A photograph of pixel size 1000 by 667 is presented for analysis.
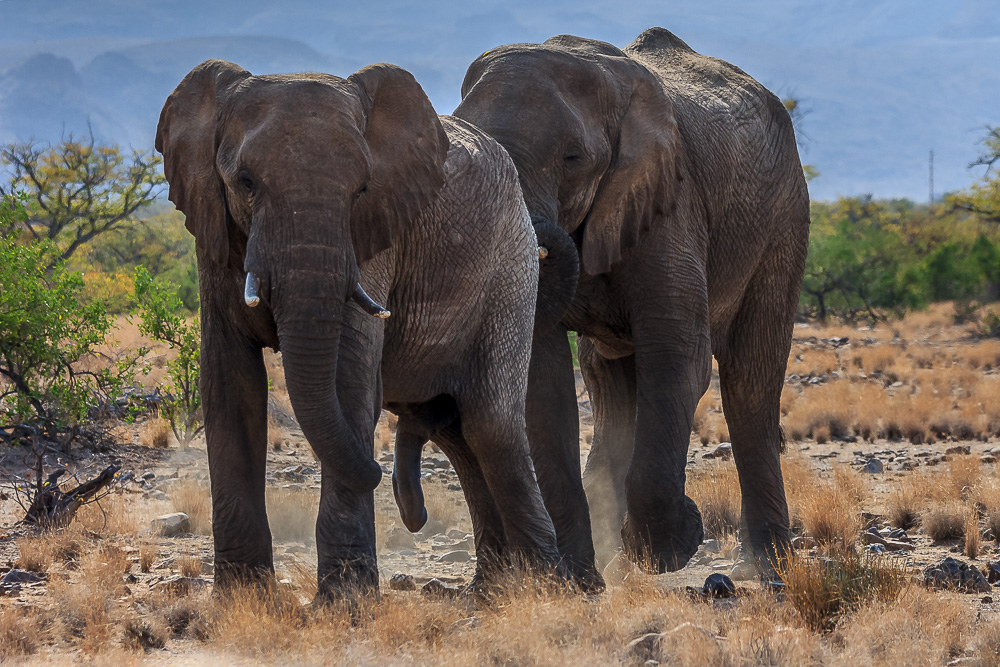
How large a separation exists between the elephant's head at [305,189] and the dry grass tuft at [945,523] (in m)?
4.50

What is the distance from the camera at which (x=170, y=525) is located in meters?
7.84

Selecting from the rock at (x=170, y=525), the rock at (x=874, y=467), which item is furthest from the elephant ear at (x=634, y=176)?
the rock at (x=874, y=467)

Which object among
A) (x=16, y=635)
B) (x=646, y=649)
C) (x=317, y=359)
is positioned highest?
(x=317, y=359)

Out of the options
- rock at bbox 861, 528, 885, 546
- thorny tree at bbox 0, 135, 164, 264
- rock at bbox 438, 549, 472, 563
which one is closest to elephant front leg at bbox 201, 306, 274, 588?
rock at bbox 438, 549, 472, 563

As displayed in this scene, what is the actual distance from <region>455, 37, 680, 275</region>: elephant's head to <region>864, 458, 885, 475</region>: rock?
4976 mm

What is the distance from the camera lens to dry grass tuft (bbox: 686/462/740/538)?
28.4 ft

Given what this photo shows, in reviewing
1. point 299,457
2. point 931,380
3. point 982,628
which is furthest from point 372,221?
point 931,380

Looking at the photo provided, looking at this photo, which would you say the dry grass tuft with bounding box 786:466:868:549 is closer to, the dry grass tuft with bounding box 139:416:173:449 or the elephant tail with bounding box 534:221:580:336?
the elephant tail with bounding box 534:221:580:336

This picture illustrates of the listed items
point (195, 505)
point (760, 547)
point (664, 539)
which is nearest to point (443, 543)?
point (195, 505)

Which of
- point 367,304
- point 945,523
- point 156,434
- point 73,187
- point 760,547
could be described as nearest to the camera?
point 367,304

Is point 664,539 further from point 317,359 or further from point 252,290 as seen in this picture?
point 252,290

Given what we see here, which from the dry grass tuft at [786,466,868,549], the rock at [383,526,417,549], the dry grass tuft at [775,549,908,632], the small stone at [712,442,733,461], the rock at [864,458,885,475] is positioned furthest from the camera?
the small stone at [712,442,733,461]

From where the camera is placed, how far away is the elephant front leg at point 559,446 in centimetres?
683

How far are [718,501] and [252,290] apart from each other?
5213 mm
